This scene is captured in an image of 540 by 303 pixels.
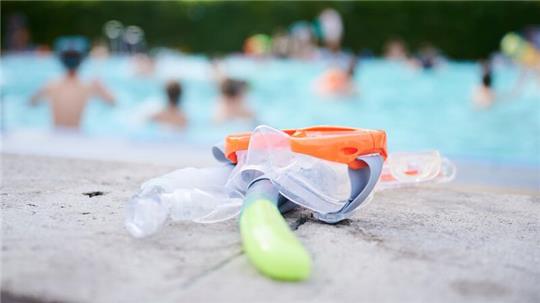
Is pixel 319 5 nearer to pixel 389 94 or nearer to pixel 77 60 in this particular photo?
pixel 389 94

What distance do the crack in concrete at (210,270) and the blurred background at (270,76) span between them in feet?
4.79

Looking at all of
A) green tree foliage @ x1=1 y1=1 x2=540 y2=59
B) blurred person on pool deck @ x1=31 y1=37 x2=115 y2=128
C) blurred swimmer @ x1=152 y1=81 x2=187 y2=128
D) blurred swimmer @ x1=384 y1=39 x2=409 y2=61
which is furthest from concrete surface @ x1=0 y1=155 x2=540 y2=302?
green tree foliage @ x1=1 y1=1 x2=540 y2=59

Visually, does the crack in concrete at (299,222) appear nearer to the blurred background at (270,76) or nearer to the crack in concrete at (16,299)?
the crack in concrete at (16,299)

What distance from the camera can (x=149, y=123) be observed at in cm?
557

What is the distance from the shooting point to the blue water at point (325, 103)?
646 centimetres

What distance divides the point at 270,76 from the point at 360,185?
28.0 feet

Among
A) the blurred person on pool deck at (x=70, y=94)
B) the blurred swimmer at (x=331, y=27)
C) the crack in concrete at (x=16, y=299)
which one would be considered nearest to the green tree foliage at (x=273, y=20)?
the blurred swimmer at (x=331, y=27)

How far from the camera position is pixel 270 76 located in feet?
33.0

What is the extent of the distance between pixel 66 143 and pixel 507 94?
5990mm

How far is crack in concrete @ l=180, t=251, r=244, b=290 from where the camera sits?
113 cm

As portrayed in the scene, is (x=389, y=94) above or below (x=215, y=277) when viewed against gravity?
below

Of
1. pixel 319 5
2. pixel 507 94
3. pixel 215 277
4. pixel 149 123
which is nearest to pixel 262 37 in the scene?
pixel 319 5

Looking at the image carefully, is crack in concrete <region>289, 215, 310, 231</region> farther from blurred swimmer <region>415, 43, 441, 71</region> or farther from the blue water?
blurred swimmer <region>415, 43, 441, 71</region>

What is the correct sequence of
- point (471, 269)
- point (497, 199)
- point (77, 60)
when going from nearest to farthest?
point (471, 269) → point (497, 199) → point (77, 60)
